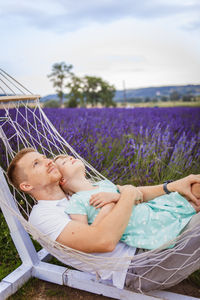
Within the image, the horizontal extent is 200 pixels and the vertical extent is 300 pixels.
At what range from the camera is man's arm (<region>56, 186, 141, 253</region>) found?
1.03 metres

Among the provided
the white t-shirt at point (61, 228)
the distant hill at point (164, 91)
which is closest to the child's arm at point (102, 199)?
the white t-shirt at point (61, 228)

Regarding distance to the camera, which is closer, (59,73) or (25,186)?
(25,186)

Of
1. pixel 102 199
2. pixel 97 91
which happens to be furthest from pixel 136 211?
pixel 97 91

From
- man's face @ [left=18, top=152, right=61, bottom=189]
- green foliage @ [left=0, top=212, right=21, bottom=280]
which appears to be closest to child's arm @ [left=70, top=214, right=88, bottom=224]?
man's face @ [left=18, top=152, right=61, bottom=189]

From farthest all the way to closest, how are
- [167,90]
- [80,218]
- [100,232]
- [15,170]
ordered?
1. [167,90]
2. [15,170]
3. [80,218]
4. [100,232]

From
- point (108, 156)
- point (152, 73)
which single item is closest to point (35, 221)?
point (108, 156)

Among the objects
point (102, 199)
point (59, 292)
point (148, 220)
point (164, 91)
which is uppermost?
point (164, 91)

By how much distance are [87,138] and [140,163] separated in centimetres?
47

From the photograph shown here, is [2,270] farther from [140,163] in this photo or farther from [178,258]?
[140,163]

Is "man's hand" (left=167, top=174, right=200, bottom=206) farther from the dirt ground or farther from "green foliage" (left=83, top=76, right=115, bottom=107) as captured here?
"green foliage" (left=83, top=76, right=115, bottom=107)

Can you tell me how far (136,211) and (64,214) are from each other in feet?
0.92

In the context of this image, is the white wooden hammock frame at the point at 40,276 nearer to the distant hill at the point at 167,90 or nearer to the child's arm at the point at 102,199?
the child's arm at the point at 102,199

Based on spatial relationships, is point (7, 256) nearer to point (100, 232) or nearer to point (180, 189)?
point (100, 232)

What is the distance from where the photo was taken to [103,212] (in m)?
1.12
